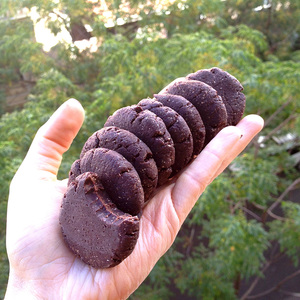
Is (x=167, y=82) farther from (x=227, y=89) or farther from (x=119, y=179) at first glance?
(x=119, y=179)

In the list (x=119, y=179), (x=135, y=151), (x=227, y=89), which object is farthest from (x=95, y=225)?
(x=227, y=89)

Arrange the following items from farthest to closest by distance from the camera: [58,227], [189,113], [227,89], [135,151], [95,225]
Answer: [227,89] < [189,113] < [58,227] < [135,151] < [95,225]

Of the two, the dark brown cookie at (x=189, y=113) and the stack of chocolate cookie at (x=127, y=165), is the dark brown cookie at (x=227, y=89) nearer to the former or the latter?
the stack of chocolate cookie at (x=127, y=165)

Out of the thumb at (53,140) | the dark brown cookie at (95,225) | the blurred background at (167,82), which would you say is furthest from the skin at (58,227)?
the blurred background at (167,82)

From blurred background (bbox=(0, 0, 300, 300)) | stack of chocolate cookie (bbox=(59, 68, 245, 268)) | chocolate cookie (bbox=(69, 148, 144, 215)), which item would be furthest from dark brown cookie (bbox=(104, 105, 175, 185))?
blurred background (bbox=(0, 0, 300, 300))

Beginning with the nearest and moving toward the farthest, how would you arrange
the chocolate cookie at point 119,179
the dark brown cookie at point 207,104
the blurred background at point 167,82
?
the chocolate cookie at point 119,179 < the dark brown cookie at point 207,104 < the blurred background at point 167,82

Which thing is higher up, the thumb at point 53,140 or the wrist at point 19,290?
the thumb at point 53,140

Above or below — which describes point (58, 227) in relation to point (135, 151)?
below

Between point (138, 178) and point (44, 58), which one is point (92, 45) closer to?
point (44, 58)
